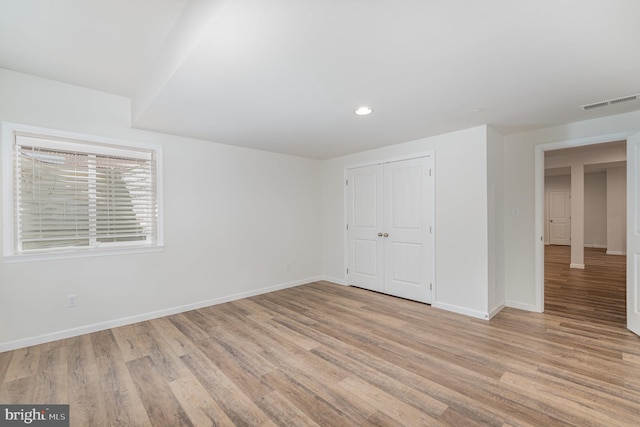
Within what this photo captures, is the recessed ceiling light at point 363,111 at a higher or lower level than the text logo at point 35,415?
higher

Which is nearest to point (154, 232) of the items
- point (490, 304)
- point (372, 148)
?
→ point (372, 148)

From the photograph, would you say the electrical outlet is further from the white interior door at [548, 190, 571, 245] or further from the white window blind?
the white interior door at [548, 190, 571, 245]

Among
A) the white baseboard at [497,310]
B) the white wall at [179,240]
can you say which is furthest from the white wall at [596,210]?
the white wall at [179,240]

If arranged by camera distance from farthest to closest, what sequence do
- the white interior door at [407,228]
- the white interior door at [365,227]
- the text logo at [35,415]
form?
1. the white interior door at [365,227]
2. the white interior door at [407,228]
3. the text logo at [35,415]

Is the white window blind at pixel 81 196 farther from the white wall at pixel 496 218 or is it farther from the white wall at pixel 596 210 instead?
the white wall at pixel 596 210

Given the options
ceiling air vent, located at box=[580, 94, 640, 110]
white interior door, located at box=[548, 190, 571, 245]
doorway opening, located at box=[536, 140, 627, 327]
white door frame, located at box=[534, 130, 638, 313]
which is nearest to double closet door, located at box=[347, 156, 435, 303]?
white door frame, located at box=[534, 130, 638, 313]

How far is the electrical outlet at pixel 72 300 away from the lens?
117 inches

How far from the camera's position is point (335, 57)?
1909 mm

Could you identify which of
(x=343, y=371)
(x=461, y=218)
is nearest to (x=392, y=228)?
(x=461, y=218)

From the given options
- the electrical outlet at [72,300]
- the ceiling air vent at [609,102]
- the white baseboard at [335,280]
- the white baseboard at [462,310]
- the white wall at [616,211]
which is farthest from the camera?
the white wall at [616,211]

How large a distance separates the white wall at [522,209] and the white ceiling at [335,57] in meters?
0.30

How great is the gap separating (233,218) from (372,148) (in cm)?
247

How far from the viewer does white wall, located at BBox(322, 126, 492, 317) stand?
344cm

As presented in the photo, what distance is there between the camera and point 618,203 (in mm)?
7902
